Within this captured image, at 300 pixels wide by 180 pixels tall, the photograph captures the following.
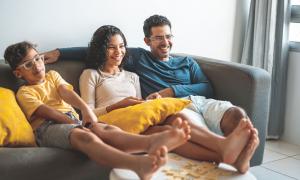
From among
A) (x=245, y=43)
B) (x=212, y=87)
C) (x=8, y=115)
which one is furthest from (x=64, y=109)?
(x=245, y=43)

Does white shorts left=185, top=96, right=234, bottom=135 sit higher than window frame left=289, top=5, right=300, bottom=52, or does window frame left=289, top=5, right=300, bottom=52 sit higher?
window frame left=289, top=5, right=300, bottom=52

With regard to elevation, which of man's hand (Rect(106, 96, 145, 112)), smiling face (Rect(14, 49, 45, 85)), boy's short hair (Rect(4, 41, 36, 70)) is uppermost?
boy's short hair (Rect(4, 41, 36, 70))

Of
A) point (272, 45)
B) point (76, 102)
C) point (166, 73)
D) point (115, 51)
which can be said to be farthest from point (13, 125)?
point (272, 45)

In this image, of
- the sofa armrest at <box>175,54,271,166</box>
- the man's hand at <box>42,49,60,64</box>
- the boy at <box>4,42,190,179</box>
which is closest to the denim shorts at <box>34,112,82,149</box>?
the boy at <box>4,42,190,179</box>

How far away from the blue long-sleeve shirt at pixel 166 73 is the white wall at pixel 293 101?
1.04 meters

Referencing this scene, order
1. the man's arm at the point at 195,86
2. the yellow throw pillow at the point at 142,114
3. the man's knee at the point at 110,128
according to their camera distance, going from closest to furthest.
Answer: the man's knee at the point at 110,128 → the yellow throw pillow at the point at 142,114 → the man's arm at the point at 195,86

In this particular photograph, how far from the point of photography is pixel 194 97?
2299 millimetres

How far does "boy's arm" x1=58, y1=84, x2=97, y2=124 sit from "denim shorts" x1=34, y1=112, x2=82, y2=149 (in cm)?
6

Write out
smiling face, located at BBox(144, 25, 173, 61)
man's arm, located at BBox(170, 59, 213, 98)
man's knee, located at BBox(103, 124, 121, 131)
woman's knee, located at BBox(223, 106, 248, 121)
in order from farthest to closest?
smiling face, located at BBox(144, 25, 173, 61), man's arm, located at BBox(170, 59, 213, 98), woman's knee, located at BBox(223, 106, 248, 121), man's knee, located at BBox(103, 124, 121, 131)

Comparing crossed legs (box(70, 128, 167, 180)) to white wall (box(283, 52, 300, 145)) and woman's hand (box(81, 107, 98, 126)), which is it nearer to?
woman's hand (box(81, 107, 98, 126))

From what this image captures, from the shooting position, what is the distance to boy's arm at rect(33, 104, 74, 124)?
1.89 metres

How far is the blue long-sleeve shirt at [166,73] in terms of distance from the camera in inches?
94.0

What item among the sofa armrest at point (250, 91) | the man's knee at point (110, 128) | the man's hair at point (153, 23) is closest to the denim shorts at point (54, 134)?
the man's knee at point (110, 128)

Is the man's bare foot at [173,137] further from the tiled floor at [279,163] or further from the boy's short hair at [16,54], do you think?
the tiled floor at [279,163]
